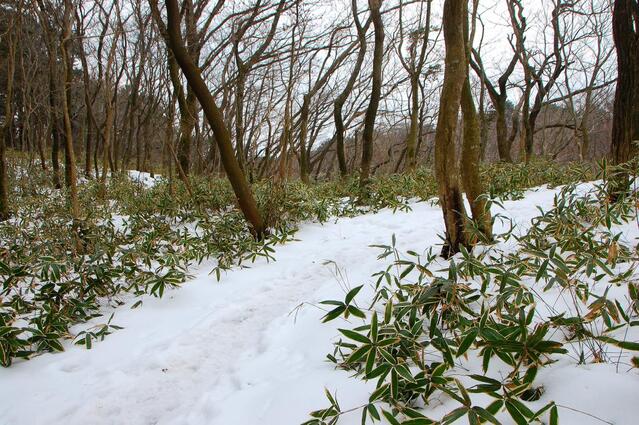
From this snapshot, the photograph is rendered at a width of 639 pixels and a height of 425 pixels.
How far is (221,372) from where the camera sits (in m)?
2.32

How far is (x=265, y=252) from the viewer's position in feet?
14.4

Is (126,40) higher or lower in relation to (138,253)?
higher

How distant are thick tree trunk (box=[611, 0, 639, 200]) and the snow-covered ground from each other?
5.20 ft

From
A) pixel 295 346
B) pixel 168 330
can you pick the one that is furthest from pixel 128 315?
pixel 295 346

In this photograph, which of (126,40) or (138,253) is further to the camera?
(126,40)

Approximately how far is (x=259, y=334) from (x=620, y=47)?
16.1 feet

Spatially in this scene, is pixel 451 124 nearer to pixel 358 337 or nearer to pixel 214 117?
pixel 358 337

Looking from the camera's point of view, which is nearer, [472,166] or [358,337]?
[358,337]

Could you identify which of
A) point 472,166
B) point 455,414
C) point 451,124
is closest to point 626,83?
point 472,166

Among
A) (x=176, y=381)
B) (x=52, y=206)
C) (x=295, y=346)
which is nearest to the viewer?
(x=176, y=381)

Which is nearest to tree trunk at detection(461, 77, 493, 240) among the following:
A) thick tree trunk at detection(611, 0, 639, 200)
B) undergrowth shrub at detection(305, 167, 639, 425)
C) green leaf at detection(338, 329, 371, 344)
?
undergrowth shrub at detection(305, 167, 639, 425)

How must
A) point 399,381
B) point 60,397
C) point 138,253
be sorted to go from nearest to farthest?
point 399,381 < point 60,397 < point 138,253

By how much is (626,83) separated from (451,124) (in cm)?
239

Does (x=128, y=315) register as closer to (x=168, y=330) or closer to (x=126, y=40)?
(x=168, y=330)
